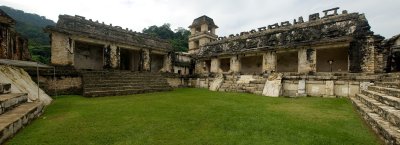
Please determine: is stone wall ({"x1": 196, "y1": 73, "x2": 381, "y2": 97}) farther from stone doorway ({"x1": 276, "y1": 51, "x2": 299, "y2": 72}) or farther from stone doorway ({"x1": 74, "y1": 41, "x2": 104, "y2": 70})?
stone doorway ({"x1": 74, "y1": 41, "x2": 104, "y2": 70})

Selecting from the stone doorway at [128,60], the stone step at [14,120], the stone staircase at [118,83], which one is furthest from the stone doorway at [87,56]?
the stone step at [14,120]

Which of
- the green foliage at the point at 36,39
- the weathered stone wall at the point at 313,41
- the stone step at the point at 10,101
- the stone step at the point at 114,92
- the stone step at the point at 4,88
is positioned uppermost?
the green foliage at the point at 36,39

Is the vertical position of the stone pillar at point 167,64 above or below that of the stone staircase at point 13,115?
above

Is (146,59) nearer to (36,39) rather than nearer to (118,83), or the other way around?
(118,83)

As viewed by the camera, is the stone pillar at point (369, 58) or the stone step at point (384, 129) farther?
the stone pillar at point (369, 58)

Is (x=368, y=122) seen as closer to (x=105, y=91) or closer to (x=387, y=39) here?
(x=387, y=39)

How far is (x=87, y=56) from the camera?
58.2 feet

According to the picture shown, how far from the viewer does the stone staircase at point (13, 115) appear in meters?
3.72

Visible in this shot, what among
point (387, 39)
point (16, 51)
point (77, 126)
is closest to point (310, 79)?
point (387, 39)

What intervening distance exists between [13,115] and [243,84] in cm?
1237

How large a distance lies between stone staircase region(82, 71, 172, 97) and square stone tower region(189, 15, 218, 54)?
643 inches

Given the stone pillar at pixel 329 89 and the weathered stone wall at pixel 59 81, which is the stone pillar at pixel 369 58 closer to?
the stone pillar at pixel 329 89

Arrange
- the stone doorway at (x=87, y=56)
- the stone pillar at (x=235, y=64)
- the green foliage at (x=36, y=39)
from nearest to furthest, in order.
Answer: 1. the stone doorway at (x=87, y=56)
2. the stone pillar at (x=235, y=64)
3. the green foliage at (x=36, y=39)

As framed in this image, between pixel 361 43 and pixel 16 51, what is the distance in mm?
22103
